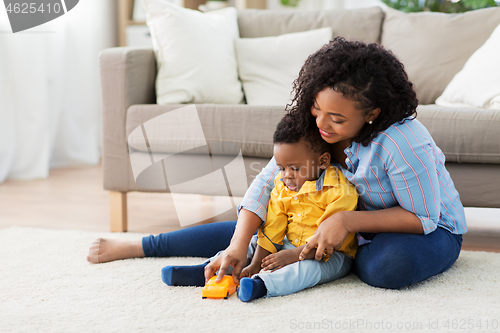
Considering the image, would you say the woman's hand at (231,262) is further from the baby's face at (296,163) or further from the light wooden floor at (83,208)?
the light wooden floor at (83,208)

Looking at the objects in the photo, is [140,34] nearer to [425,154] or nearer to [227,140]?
[227,140]

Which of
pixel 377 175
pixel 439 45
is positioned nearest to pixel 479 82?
pixel 439 45

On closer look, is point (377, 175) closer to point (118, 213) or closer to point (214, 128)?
point (214, 128)

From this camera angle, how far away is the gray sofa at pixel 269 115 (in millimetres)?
1316

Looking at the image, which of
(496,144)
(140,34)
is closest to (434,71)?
(496,144)

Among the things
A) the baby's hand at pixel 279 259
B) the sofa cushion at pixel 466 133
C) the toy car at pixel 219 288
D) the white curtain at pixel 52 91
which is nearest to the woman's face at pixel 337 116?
the baby's hand at pixel 279 259

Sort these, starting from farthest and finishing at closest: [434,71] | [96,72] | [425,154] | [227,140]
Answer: [96,72] → [434,71] → [227,140] → [425,154]

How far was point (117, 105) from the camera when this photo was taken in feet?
5.09

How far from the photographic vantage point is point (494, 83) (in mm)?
1531

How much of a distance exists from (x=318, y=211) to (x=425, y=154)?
25cm

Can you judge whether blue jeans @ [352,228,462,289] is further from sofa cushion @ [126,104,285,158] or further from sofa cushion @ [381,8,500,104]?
sofa cushion @ [381,8,500,104]

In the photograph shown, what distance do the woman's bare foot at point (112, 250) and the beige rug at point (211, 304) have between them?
0.08 ft

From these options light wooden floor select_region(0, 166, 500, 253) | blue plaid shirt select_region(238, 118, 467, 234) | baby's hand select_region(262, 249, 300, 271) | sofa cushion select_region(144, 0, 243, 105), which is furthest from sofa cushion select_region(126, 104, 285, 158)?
baby's hand select_region(262, 249, 300, 271)

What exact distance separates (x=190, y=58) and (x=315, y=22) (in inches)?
24.1
